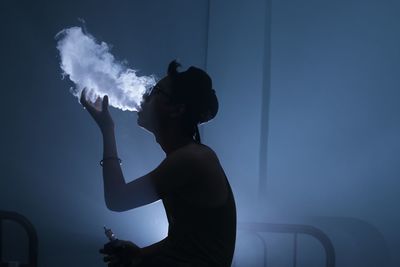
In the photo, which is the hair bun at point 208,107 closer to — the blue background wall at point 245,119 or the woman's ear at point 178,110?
the woman's ear at point 178,110

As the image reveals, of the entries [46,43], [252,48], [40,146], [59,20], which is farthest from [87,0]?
[252,48]

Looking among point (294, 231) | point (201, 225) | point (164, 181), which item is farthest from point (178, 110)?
point (294, 231)

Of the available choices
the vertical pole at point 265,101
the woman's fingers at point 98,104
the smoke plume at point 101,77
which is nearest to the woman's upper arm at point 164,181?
the woman's fingers at point 98,104

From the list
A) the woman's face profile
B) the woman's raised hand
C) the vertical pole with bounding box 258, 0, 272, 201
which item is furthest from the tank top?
the vertical pole with bounding box 258, 0, 272, 201

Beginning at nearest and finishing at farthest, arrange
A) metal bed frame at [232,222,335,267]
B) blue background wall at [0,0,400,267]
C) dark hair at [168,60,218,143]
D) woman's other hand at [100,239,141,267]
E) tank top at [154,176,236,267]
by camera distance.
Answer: tank top at [154,176,236,267], woman's other hand at [100,239,141,267], dark hair at [168,60,218,143], blue background wall at [0,0,400,267], metal bed frame at [232,222,335,267]

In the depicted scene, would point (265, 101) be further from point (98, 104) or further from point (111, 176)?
point (111, 176)

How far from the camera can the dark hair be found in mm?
1577

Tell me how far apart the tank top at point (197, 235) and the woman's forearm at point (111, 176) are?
0.58ft

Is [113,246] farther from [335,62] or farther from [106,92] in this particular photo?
[335,62]

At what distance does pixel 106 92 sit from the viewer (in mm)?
2072

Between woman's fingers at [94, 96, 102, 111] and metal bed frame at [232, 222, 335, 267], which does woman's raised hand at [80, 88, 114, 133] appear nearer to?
woman's fingers at [94, 96, 102, 111]

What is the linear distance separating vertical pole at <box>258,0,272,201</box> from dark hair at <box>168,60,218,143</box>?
181cm

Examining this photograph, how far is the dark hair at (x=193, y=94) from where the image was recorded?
5.17 ft

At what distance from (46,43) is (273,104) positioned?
1.80 metres
